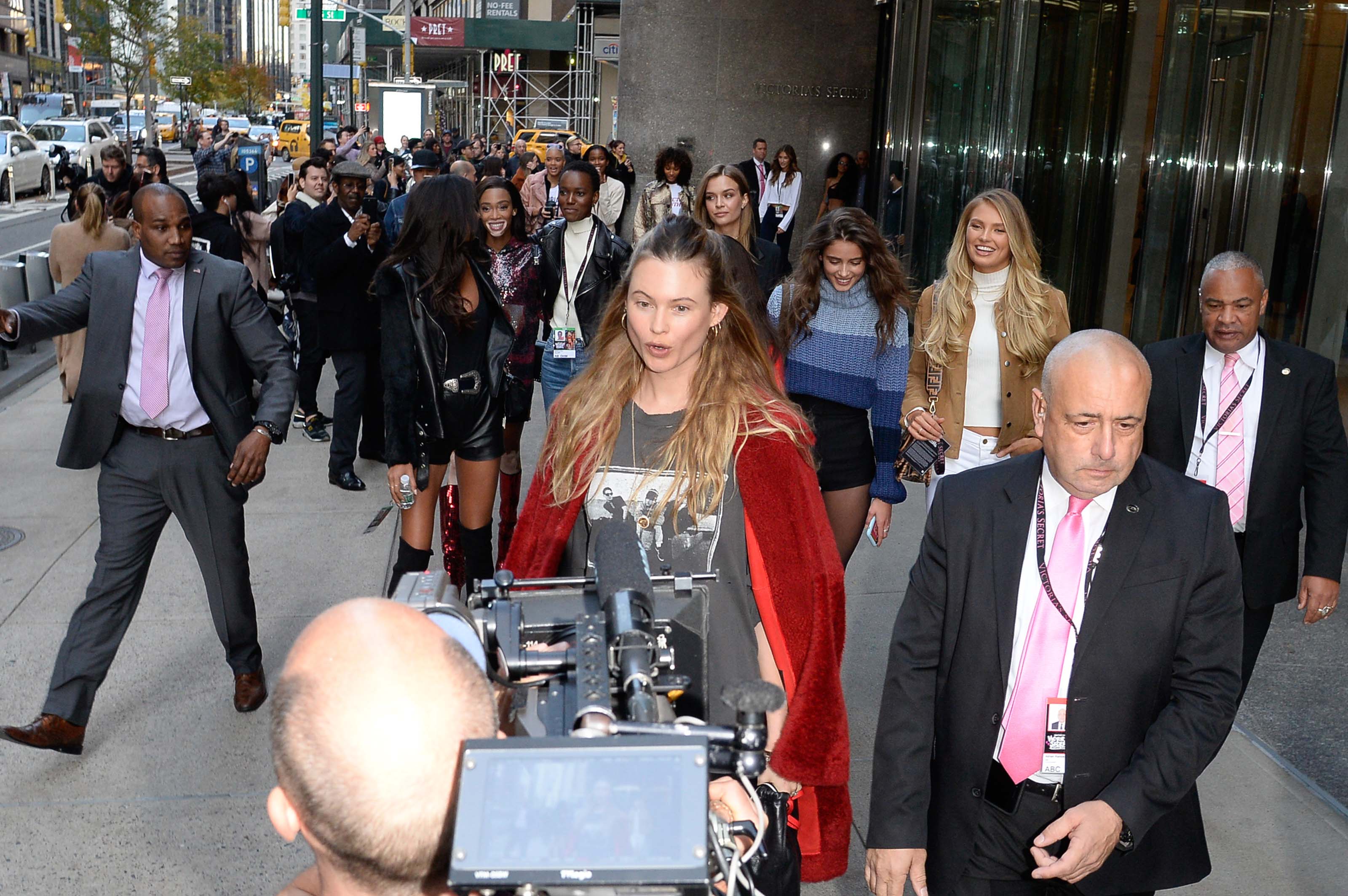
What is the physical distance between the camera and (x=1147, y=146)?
11.2m

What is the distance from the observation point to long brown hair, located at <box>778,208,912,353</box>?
536cm

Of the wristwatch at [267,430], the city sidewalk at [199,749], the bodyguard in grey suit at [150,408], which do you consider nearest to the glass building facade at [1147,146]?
the city sidewalk at [199,749]

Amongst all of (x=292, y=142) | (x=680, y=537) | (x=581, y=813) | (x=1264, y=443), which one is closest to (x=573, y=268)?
(x=1264, y=443)

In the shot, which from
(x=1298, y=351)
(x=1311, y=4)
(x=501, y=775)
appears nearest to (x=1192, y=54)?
(x=1311, y=4)

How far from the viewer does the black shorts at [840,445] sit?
5367mm

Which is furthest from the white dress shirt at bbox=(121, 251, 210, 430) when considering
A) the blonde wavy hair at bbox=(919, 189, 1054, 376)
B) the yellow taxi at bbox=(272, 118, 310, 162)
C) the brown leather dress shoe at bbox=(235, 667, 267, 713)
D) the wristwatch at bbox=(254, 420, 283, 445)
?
the yellow taxi at bbox=(272, 118, 310, 162)

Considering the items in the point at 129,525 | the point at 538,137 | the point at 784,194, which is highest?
the point at 538,137

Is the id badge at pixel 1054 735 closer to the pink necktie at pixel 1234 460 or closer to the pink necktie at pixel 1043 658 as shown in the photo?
the pink necktie at pixel 1043 658

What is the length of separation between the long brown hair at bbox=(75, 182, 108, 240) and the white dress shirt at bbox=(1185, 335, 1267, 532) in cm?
782

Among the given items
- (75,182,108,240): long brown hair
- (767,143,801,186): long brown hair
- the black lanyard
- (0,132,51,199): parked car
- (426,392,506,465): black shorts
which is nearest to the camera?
the black lanyard

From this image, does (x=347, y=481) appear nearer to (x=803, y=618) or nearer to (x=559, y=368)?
(x=559, y=368)

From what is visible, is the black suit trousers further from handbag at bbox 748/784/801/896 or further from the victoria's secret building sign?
the victoria's secret building sign

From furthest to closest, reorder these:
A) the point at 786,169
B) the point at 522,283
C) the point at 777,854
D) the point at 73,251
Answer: the point at 786,169 → the point at 73,251 → the point at 522,283 → the point at 777,854

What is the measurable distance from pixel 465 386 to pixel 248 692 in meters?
1.56
